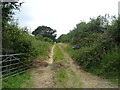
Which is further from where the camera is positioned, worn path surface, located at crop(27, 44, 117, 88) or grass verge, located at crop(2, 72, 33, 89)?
worn path surface, located at crop(27, 44, 117, 88)

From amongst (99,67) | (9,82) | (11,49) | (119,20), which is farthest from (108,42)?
(9,82)

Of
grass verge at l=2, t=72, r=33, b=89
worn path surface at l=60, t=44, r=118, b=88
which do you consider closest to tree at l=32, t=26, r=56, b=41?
worn path surface at l=60, t=44, r=118, b=88

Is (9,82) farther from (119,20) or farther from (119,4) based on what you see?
(119,4)

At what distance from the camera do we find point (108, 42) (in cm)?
1551

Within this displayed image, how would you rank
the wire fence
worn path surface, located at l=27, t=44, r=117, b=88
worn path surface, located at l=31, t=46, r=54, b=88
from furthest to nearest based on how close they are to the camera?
the wire fence, worn path surface, located at l=31, t=46, r=54, b=88, worn path surface, located at l=27, t=44, r=117, b=88

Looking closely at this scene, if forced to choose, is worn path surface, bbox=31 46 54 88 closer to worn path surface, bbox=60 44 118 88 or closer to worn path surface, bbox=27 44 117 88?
worn path surface, bbox=27 44 117 88

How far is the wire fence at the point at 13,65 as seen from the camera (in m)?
11.4

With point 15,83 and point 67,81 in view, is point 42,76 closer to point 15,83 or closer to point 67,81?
point 67,81

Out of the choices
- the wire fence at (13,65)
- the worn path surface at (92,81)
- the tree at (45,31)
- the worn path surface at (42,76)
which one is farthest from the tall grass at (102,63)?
the tree at (45,31)

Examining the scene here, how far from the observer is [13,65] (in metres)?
12.9

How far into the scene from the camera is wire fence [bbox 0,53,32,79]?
37.3 feet

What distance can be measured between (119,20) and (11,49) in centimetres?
658

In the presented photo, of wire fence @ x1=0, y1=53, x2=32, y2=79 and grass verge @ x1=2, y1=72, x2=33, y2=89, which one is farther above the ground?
wire fence @ x1=0, y1=53, x2=32, y2=79

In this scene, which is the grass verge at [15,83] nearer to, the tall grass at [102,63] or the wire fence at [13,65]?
the wire fence at [13,65]
